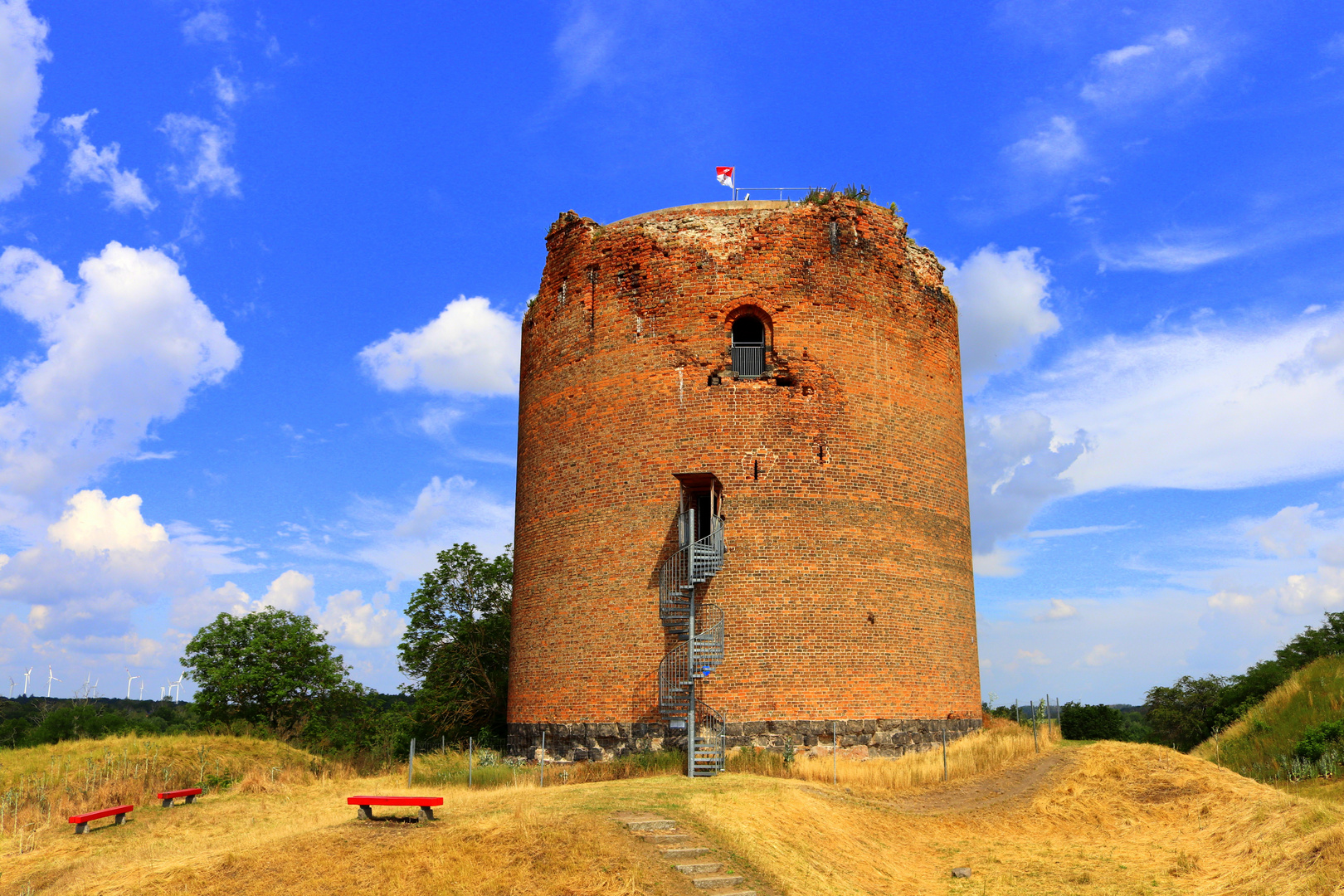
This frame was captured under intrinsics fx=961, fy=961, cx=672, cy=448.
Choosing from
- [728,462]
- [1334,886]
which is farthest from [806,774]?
[1334,886]

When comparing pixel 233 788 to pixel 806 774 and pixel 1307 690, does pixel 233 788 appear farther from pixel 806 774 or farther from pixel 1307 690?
pixel 1307 690

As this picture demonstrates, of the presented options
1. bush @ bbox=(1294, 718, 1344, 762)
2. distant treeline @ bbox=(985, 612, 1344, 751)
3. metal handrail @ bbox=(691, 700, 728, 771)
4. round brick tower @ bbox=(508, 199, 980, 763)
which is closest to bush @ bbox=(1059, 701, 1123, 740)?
distant treeline @ bbox=(985, 612, 1344, 751)

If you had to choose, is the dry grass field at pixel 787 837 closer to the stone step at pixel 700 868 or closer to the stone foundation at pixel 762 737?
the stone step at pixel 700 868

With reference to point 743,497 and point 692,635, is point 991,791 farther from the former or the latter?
point 743,497

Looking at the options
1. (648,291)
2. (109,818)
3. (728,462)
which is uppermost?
(648,291)

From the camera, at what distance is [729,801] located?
471 inches

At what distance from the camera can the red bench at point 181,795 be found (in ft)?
51.9

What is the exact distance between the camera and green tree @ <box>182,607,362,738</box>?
29.6 meters

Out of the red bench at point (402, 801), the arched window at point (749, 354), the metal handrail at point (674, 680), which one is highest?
the arched window at point (749, 354)

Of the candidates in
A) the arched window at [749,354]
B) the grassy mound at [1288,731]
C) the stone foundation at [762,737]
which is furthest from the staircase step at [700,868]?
the grassy mound at [1288,731]

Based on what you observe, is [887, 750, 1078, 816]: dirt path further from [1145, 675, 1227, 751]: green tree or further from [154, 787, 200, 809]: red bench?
[1145, 675, 1227, 751]: green tree

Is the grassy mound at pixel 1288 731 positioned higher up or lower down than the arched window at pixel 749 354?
lower down

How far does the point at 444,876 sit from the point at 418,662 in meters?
18.0

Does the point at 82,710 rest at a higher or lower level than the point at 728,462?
lower
